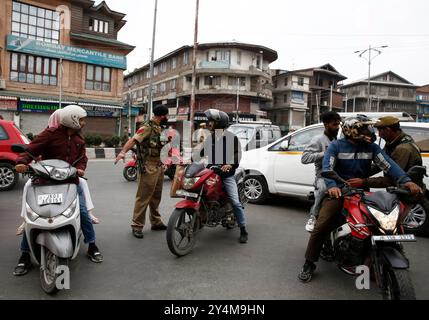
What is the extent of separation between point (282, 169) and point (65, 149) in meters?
4.46

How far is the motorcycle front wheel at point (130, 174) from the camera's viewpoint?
10.1 m

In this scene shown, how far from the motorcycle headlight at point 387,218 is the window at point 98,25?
1242 inches

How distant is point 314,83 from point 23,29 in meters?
41.5

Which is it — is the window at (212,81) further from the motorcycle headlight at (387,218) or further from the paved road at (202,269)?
the motorcycle headlight at (387,218)

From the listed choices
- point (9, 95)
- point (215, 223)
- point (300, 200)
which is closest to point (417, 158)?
point (215, 223)

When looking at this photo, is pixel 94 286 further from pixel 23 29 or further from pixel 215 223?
pixel 23 29

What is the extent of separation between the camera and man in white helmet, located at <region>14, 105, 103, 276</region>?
11.7 feet

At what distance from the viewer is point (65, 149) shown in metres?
3.73

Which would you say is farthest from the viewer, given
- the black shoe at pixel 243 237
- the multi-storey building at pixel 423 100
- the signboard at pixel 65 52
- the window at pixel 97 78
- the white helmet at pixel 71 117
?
the multi-storey building at pixel 423 100

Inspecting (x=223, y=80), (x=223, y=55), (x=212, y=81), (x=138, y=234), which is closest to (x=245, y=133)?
(x=138, y=234)

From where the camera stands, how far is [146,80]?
5531 cm

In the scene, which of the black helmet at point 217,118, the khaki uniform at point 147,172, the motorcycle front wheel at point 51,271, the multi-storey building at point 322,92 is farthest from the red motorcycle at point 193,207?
the multi-storey building at point 322,92

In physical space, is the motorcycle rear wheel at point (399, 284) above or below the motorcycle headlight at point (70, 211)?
below

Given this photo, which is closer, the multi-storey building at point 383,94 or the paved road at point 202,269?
the paved road at point 202,269
